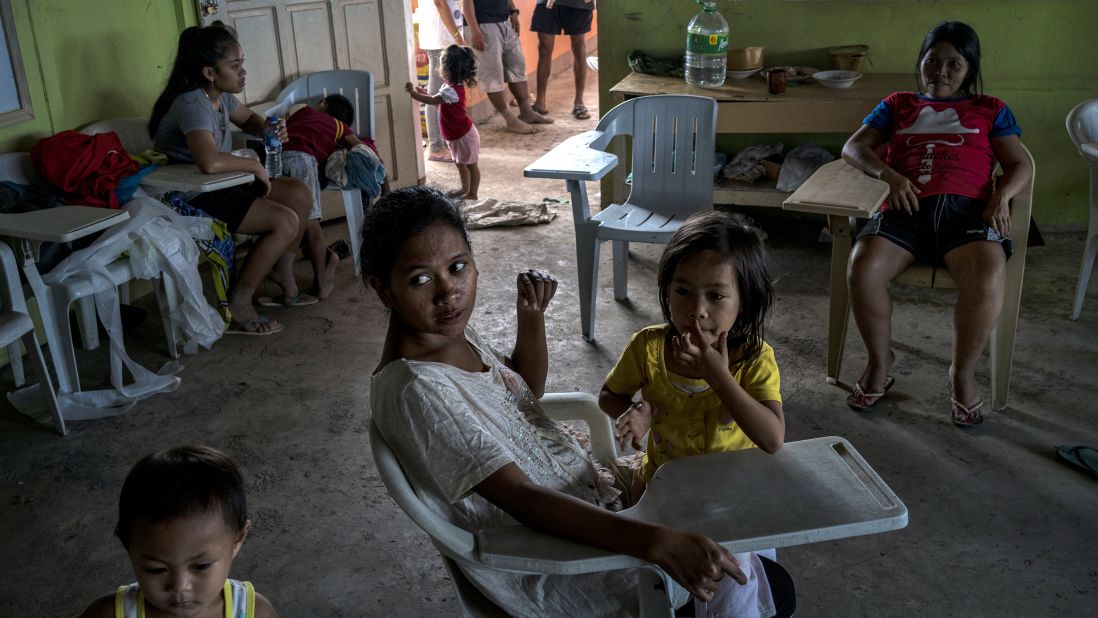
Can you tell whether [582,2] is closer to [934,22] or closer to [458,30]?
[458,30]

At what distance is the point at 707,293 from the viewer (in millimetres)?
1580

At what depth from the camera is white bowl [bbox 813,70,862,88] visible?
4.48 metres

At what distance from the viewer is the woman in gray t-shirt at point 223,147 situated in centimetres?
378

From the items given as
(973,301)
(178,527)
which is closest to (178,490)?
(178,527)

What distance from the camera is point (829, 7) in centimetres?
473

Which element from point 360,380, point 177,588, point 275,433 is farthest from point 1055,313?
point 177,588

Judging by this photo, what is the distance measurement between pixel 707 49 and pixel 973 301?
6.92 ft

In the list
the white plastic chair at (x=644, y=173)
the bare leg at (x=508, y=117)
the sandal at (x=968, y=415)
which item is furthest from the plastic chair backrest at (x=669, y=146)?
the bare leg at (x=508, y=117)

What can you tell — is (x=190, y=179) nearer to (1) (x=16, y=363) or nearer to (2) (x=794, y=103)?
(1) (x=16, y=363)

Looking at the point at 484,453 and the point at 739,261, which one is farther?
the point at 739,261

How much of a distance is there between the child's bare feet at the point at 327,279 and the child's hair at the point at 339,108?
0.74 metres

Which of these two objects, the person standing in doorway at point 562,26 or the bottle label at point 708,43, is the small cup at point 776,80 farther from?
the person standing in doorway at point 562,26

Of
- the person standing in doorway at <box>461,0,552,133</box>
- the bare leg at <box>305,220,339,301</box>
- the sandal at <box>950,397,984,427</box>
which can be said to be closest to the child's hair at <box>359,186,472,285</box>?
the sandal at <box>950,397,984,427</box>

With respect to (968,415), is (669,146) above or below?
above
